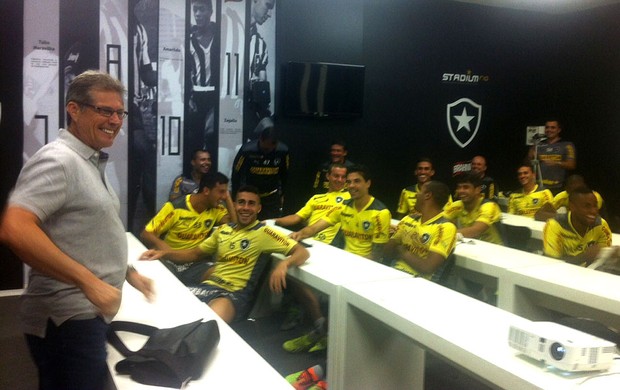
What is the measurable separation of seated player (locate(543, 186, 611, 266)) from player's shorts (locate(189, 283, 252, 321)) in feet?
6.23

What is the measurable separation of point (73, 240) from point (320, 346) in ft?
7.38

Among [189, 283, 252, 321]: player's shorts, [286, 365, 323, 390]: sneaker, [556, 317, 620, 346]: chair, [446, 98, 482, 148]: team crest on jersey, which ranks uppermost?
[446, 98, 482, 148]: team crest on jersey

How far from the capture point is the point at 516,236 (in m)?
4.11

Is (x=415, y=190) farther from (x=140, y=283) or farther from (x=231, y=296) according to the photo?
(x=140, y=283)

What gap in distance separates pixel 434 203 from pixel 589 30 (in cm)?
521

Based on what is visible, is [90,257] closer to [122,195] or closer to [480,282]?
[480,282]

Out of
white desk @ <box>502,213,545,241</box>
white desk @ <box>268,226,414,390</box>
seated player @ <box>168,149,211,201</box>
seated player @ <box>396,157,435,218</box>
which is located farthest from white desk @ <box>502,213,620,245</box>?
seated player @ <box>168,149,211,201</box>

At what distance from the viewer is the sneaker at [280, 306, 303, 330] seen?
3.81 meters

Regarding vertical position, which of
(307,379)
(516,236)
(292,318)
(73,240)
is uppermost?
(73,240)

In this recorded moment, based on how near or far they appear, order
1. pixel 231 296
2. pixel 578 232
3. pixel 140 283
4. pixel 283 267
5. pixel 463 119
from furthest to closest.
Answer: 1. pixel 463 119
2. pixel 578 232
3. pixel 231 296
4. pixel 283 267
5. pixel 140 283

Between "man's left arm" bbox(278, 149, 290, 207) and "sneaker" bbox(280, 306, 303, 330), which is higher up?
"man's left arm" bbox(278, 149, 290, 207)

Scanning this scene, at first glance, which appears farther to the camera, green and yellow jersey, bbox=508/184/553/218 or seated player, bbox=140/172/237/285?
green and yellow jersey, bbox=508/184/553/218

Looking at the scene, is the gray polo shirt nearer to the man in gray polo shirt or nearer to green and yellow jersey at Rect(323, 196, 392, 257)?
the man in gray polo shirt

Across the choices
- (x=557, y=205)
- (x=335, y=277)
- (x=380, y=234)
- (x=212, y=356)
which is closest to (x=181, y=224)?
(x=380, y=234)
